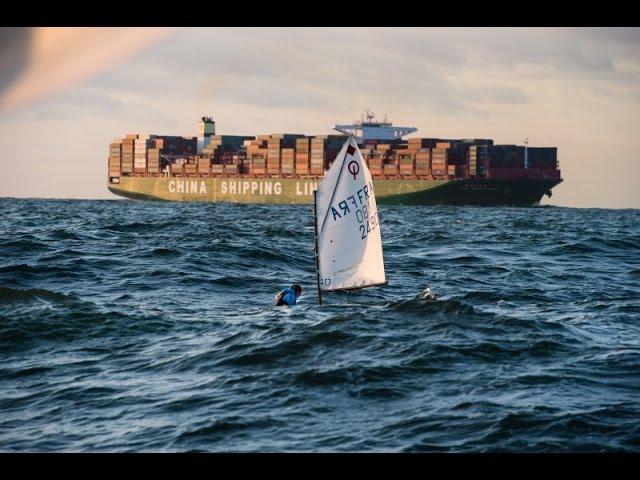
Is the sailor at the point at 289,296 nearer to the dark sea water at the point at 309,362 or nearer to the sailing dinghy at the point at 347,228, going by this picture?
the dark sea water at the point at 309,362

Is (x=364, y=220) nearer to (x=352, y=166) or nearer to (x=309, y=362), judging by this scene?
(x=352, y=166)

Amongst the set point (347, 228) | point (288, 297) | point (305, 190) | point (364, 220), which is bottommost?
point (288, 297)

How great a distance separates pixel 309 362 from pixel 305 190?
141 metres

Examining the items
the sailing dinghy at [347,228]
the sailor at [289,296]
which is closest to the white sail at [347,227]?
the sailing dinghy at [347,228]

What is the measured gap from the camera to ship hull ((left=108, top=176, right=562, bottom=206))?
490 feet

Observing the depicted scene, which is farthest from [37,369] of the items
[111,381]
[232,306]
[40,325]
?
[232,306]

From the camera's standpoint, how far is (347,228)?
26.9m

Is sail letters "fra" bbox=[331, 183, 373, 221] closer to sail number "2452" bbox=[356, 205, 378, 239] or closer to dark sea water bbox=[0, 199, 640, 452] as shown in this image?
sail number "2452" bbox=[356, 205, 378, 239]

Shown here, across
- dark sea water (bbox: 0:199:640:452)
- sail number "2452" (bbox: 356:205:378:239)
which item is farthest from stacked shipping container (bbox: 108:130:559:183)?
sail number "2452" (bbox: 356:205:378:239)

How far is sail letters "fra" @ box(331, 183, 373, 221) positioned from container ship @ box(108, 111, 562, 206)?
121681mm

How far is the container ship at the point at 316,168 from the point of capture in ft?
494

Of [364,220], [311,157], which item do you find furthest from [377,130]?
[364,220]

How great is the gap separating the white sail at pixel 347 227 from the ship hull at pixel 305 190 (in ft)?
399
